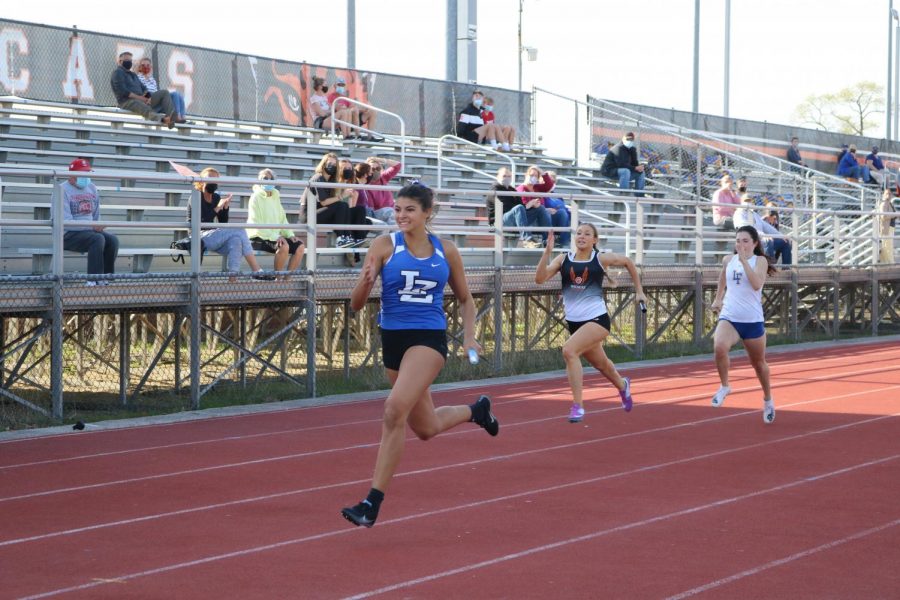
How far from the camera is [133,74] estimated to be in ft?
71.5

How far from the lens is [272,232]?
51.3ft

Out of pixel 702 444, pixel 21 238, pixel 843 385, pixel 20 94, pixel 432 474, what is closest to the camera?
pixel 432 474

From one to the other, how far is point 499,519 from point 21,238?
8753 mm

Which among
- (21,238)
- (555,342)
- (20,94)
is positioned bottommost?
(555,342)

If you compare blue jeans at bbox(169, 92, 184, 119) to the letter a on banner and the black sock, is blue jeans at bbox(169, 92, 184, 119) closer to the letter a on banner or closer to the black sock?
the letter a on banner

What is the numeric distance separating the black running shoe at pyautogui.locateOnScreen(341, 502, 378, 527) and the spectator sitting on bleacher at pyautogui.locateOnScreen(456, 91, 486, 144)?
68.8 feet

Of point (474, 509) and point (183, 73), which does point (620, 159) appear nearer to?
point (183, 73)

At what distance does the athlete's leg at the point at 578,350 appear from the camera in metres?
12.6

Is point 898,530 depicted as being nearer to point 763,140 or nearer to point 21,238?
point 21,238

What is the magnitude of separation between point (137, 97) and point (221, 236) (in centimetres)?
846

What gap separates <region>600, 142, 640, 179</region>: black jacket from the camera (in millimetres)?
27859

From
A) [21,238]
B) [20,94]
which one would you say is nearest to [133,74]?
[20,94]

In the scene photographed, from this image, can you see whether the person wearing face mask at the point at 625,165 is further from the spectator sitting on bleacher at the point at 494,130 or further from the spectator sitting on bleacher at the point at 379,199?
the spectator sitting on bleacher at the point at 379,199

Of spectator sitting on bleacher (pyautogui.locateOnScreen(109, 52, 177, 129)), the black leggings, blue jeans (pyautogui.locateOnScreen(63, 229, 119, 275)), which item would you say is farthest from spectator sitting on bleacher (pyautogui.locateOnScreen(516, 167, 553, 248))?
blue jeans (pyautogui.locateOnScreen(63, 229, 119, 275))
